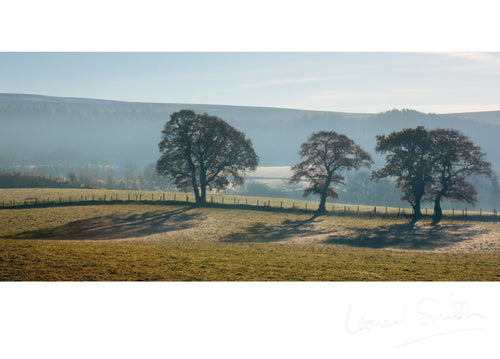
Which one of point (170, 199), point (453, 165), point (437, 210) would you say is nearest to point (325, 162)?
point (437, 210)

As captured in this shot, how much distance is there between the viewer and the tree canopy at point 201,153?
1285 centimetres

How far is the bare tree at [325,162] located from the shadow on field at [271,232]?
1.82 m

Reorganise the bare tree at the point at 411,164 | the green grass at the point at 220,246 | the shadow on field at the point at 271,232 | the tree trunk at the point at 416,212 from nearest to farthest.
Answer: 1. the green grass at the point at 220,246
2. the shadow on field at the point at 271,232
3. the bare tree at the point at 411,164
4. the tree trunk at the point at 416,212

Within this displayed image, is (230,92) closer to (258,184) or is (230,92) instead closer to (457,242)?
(457,242)

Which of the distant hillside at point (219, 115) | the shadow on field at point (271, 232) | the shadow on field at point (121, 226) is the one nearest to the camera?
the shadow on field at point (121, 226)

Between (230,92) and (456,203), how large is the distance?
27.9 feet

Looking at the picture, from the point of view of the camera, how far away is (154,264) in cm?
699

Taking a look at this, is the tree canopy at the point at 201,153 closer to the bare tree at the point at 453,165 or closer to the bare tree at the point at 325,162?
the bare tree at the point at 325,162

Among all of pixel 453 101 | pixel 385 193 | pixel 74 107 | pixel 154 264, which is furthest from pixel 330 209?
pixel 74 107

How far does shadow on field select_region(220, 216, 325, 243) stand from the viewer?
10094mm

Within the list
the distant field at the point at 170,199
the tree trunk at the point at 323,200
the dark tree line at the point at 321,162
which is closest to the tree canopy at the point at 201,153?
the dark tree line at the point at 321,162

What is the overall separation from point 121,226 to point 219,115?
5.13 metres

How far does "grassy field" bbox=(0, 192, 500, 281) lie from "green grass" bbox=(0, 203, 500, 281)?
24 millimetres

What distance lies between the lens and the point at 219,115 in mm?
12125
